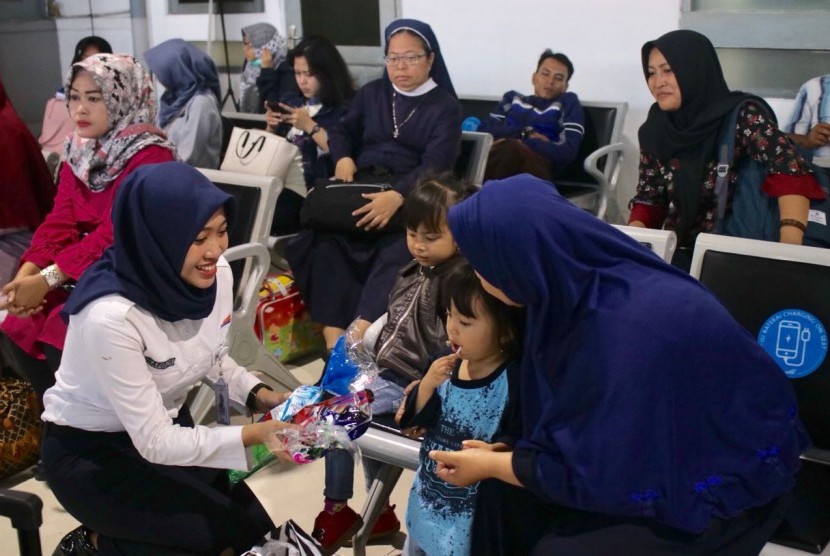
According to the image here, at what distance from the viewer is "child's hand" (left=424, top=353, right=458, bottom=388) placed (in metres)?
1.93

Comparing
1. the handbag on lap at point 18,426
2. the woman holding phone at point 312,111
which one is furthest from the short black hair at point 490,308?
the woman holding phone at point 312,111

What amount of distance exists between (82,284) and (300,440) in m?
0.60

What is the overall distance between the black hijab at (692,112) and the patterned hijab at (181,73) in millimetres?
2472

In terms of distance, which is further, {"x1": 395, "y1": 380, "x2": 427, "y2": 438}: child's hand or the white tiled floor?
the white tiled floor

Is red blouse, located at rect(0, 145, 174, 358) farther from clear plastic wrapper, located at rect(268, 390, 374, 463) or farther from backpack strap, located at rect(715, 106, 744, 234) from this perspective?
backpack strap, located at rect(715, 106, 744, 234)

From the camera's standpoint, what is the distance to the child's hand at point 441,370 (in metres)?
1.93

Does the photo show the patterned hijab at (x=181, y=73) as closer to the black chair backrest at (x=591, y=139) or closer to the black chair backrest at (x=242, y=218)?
the black chair backrest at (x=242, y=218)

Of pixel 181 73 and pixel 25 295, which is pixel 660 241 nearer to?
pixel 25 295

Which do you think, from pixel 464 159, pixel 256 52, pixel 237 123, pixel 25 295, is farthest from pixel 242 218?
pixel 256 52

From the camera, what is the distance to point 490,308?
70.3 inches

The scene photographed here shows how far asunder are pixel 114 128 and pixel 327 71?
1.66 meters

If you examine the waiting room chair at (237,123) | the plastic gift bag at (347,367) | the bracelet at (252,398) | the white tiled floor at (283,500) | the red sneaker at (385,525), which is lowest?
the white tiled floor at (283,500)

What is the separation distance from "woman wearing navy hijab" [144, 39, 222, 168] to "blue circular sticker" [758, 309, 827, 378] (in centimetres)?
302

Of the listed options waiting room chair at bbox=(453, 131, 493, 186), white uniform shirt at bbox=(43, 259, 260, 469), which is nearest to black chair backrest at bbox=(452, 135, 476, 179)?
waiting room chair at bbox=(453, 131, 493, 186)
